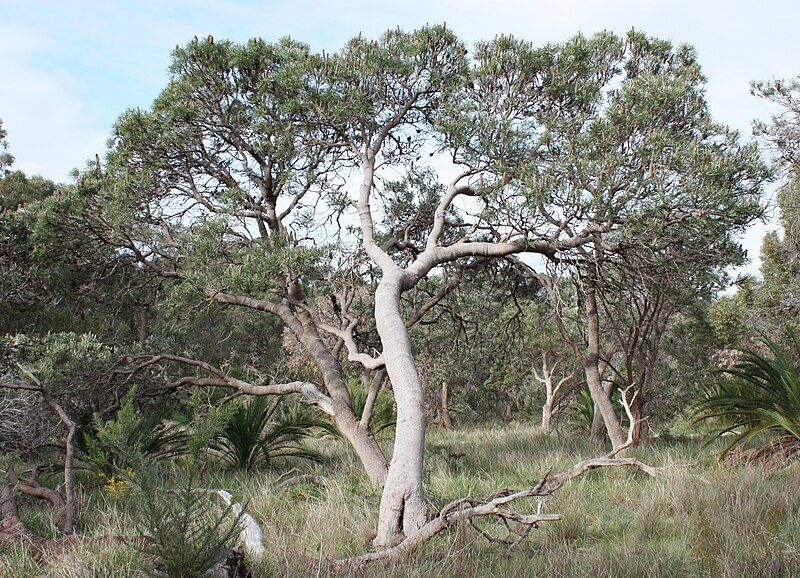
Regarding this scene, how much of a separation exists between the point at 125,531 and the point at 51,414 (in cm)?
326

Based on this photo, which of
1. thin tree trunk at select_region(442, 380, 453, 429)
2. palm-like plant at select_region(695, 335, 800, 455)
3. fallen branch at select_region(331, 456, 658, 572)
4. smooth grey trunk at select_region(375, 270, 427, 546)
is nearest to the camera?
fallen branch at select_region(331, 456, 658, 572)

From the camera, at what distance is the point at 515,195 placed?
6.93 meters

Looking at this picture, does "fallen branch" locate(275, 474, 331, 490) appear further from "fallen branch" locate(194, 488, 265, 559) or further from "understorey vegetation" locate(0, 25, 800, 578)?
"fallen branch" locate(194, 488, 265, 559)

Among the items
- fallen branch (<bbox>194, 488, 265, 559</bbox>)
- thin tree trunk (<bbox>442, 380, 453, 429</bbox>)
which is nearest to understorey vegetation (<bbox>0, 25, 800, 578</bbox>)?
fallen branch (<bbox>194, 488, 265, 559</bbox>)

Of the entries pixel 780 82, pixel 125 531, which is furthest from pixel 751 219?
pixel 125 531

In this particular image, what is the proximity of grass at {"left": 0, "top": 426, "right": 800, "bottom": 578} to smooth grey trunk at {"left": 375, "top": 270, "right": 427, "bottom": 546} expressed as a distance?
267 mm

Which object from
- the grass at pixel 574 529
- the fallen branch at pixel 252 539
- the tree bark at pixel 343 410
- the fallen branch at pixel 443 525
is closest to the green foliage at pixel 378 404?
the tree bark at pixel 343 410

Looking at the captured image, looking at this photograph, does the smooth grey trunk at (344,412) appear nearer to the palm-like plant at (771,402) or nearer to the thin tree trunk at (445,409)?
the palm-like plant at (771,402)

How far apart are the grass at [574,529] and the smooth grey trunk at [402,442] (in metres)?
0.27

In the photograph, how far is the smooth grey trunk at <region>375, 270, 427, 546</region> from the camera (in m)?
4.82

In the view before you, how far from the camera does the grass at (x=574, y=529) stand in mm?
3883

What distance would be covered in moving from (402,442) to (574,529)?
1432 millimetres

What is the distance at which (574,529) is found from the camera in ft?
16.1

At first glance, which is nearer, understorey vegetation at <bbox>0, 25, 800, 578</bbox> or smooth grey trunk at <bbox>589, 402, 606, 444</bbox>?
understorey vegetation at <bbox>0, 25, 800, 578</bbox>
